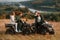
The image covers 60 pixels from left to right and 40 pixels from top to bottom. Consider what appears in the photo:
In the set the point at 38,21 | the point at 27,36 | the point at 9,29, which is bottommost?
the point at 27,36

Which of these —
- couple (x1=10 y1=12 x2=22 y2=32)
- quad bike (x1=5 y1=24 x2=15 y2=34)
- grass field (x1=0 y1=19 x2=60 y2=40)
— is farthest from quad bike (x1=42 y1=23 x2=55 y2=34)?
quad bike (x1=5 y1=24 x2=15 y2=34)

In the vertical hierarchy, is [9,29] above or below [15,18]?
below

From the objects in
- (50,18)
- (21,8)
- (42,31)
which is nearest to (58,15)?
(50,18)

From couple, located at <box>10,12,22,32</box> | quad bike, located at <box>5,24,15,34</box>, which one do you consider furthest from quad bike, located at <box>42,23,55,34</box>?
quad bike, located at <box>5,24,15,34</box>

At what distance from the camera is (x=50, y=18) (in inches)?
209

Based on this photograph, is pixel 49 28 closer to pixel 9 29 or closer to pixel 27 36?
pixel 27 36

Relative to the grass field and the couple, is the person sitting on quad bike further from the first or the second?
Result: the couple

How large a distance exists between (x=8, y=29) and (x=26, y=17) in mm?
512

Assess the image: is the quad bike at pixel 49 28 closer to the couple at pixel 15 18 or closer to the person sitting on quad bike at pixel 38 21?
the person sitting on quad bike at pixel 38 21

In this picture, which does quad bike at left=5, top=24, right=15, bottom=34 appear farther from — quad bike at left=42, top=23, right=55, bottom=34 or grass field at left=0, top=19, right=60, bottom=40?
quad bike at left=42, top=23, right=55, bottom=34

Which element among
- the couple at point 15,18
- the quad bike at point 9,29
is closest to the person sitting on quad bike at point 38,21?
the couple at point 15,18

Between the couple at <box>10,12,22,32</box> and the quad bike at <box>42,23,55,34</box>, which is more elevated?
the couple at <box>10,12,22,32</box>

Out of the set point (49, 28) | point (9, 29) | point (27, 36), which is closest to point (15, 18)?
point (9, 29)

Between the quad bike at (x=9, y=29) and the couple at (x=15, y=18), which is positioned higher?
the couple at (x=15, y=18)
